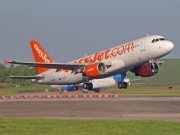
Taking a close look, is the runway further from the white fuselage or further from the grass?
the grass

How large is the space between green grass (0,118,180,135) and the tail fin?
136ft

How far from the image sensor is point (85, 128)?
18.2m

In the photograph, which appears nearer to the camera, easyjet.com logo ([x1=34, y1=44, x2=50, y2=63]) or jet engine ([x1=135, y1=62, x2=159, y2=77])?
jet engine ([x1=135, y1=62, x2=159, y2=77])

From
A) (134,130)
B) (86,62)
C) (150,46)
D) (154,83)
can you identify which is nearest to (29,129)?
(134,130)

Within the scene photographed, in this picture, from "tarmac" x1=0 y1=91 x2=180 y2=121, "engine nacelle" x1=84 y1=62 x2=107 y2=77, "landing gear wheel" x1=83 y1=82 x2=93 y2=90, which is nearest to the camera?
"tarmac" x1=0 y1=91 x2=180 y2=121

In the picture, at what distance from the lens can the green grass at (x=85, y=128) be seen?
16.8 metres

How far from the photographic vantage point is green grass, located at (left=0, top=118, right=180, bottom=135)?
1684cm

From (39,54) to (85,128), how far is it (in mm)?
46128

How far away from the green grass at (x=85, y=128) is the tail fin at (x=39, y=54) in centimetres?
4145

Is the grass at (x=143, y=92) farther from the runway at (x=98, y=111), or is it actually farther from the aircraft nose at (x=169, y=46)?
the runway at (x=98, y=111)

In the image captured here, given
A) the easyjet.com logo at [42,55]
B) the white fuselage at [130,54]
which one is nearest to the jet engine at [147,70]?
the white fuselage at [130,54]

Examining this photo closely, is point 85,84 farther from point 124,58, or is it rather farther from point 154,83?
point 154,83

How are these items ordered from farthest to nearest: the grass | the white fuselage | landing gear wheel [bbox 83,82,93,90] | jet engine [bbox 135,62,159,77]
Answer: the grass → landing gear wheel [bbox 83,82,93,90] → jet engine [bbox 135,62,159,77] → the white fuselage

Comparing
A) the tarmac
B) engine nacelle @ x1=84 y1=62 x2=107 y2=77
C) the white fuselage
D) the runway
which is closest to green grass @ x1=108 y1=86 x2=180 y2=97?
the white fuselage
